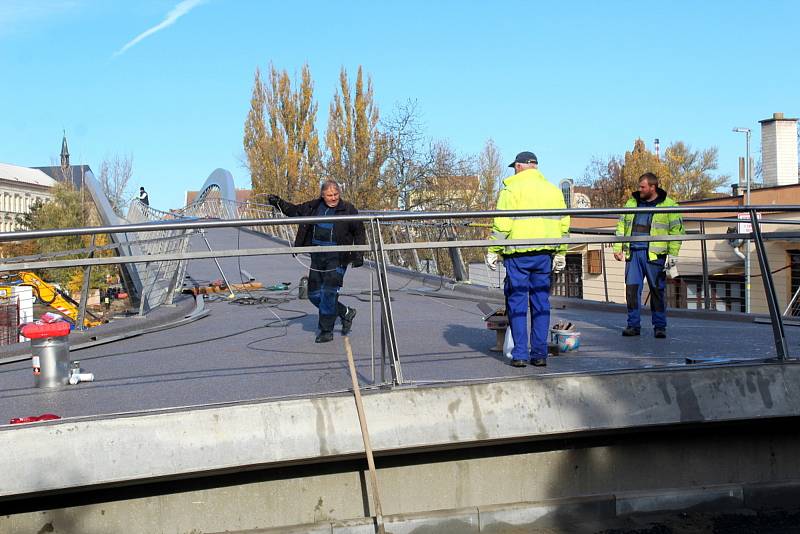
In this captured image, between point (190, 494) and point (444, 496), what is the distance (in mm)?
1577

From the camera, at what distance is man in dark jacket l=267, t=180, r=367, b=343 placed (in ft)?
25.9

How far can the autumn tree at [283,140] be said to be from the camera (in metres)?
54.1

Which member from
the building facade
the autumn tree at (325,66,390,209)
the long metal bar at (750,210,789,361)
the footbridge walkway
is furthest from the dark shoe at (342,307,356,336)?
the building facade

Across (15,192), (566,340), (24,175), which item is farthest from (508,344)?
(24,175)

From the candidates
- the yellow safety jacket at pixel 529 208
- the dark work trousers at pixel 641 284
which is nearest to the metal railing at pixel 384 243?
the yellow safety jacket at pixel 529 208

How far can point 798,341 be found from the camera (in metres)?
7.82

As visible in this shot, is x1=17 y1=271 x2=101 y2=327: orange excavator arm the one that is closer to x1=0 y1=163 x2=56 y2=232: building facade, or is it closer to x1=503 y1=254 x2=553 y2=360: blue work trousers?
x1=503 y1=254 x2=553 y2=360: blue work trousers

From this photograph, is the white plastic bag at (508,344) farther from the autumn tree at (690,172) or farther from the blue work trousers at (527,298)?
the autumn tree at (690,172)

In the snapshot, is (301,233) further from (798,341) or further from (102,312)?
(102,312)

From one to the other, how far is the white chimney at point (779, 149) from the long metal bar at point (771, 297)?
32924 millimetres

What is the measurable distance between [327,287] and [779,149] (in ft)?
108

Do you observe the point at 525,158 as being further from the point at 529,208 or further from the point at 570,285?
the point at 570,285

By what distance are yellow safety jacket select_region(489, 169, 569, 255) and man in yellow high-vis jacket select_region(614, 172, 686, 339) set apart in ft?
4.69

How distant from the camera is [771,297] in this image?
21.1ft
